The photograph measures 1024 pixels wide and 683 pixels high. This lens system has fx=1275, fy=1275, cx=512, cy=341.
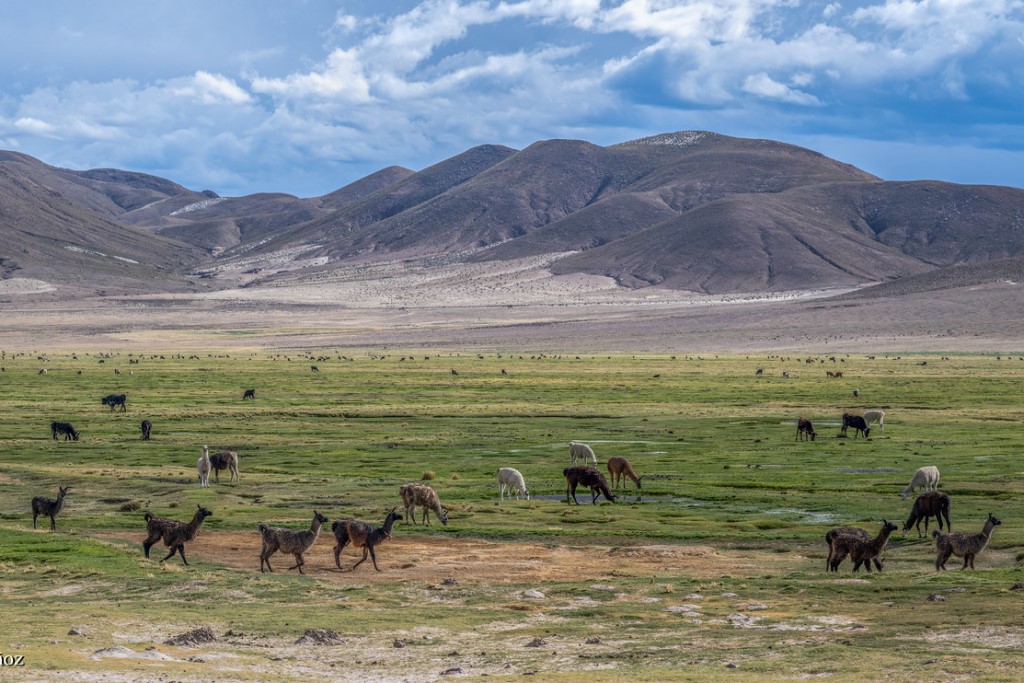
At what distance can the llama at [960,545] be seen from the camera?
74.0ft

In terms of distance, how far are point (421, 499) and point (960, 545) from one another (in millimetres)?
11773

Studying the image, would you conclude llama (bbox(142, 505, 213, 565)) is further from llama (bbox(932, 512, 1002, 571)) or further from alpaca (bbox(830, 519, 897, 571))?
llama (bbox(932, 512, 1002, 571))

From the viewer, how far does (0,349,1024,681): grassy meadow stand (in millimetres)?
16891

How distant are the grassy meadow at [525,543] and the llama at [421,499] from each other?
24.3 inches

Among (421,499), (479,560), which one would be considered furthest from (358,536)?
(421,499)

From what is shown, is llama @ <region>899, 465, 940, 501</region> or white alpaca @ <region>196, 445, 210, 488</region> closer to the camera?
llama @ <region>899, 465, 940, 501</region>

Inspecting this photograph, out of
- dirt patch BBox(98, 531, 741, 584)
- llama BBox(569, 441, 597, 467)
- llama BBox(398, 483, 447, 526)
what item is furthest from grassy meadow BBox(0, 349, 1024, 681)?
llama BBox(569, 441, 597, 467)

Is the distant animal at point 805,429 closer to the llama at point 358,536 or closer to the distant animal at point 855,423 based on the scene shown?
the distant animal at point 855,423

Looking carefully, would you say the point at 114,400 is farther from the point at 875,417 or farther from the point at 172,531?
the point at 172,531

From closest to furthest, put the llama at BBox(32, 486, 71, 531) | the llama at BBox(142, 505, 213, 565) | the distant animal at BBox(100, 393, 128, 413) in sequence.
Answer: the llama at BBox(142, 505, 213, 565) → the llama at BBox(32, 486, 71, 531) → the distant animal at BBox(100, 393, 128, 413)

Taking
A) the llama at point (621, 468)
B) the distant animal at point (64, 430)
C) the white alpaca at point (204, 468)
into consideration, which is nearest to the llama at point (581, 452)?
the llama at point (621, 468)

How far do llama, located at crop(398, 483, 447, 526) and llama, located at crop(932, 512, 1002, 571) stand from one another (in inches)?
427

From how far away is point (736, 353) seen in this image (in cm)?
12700

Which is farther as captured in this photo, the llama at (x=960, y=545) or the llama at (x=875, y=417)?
the llama at (x=875, y=417)
